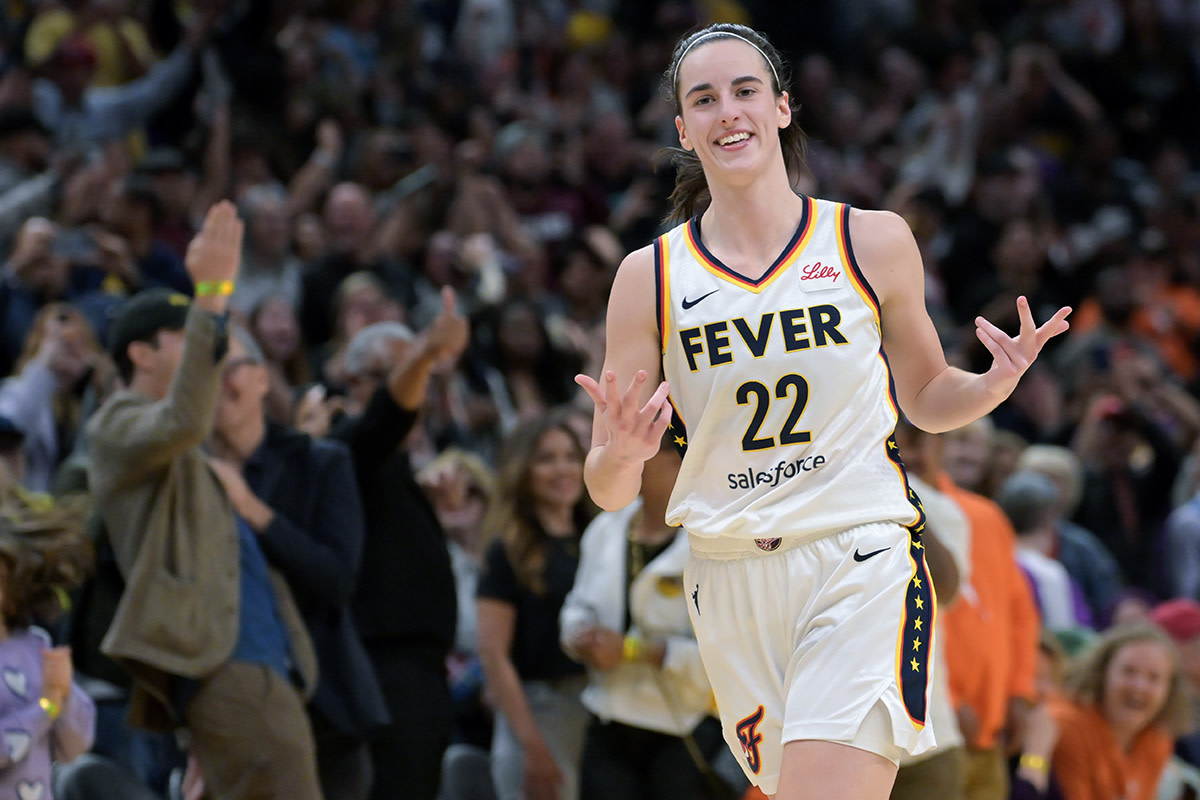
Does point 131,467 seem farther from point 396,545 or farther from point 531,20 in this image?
point 531,20

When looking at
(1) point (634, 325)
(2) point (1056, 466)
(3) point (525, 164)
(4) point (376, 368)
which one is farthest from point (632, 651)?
(3) point (525, 164)

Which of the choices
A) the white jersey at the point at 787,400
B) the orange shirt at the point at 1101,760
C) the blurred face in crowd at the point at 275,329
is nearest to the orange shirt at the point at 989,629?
the orange shirt at the point at 1101,760

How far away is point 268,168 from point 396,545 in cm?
551

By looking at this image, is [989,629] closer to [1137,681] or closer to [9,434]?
[1137,681]

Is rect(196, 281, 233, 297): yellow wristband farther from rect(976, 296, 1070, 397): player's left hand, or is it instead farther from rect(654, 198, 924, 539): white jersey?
rect(976, 296, 1070, 397): player's left hand

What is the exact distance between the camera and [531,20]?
14.9 metres

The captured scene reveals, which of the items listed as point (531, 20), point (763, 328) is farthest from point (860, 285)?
point (531, 20)

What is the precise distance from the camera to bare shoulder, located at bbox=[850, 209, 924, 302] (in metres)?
4.14

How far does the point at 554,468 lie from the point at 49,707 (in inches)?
92.8

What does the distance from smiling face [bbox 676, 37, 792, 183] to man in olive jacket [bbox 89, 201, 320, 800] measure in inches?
73.7

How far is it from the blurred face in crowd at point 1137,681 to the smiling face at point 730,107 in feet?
13.5

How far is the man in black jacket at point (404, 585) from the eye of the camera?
21.0ft

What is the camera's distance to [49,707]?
17.4 feet

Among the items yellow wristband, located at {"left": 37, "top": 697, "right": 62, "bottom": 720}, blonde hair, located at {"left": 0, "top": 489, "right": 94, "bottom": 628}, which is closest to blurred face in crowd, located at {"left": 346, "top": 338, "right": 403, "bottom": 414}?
blonde hair, located at {"left": 0, "top": 489, "right": 94, "bottom": 628}
